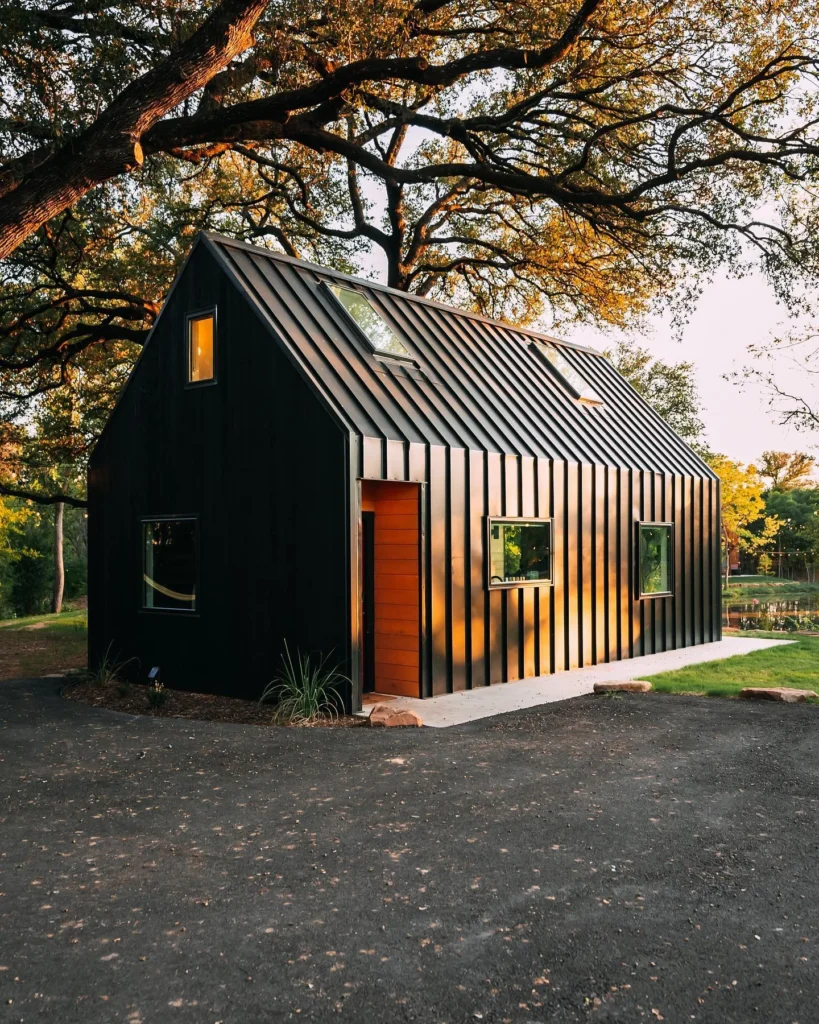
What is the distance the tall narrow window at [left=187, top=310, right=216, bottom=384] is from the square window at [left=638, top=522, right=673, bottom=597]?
22.9ft

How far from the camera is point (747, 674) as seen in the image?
10797 mm

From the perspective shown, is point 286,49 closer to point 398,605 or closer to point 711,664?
point 398,605

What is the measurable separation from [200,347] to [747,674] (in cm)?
807

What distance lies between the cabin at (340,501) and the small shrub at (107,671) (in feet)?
0.40

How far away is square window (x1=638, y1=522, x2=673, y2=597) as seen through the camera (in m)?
13.1

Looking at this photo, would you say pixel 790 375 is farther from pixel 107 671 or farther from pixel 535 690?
pixel 107 671

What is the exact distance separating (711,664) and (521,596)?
10.8 ft

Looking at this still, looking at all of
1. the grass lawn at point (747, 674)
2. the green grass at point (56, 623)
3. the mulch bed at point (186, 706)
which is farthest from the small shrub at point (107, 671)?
the green grass at point (56, 623)

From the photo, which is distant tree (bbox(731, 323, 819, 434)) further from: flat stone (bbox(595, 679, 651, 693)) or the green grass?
the green grass

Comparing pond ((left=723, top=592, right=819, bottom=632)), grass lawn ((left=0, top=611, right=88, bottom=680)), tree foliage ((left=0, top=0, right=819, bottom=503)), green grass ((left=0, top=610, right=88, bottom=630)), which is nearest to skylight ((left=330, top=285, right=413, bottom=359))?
tree foliage ((left=0, top=0, right=819, bottom=503))

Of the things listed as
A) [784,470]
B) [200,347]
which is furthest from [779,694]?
[784,470]

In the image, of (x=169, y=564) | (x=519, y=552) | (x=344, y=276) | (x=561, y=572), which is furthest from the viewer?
(x=561, y=572)

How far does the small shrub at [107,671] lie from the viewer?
10414 millimetres

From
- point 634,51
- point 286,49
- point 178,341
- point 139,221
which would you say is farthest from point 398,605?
point 139,221
